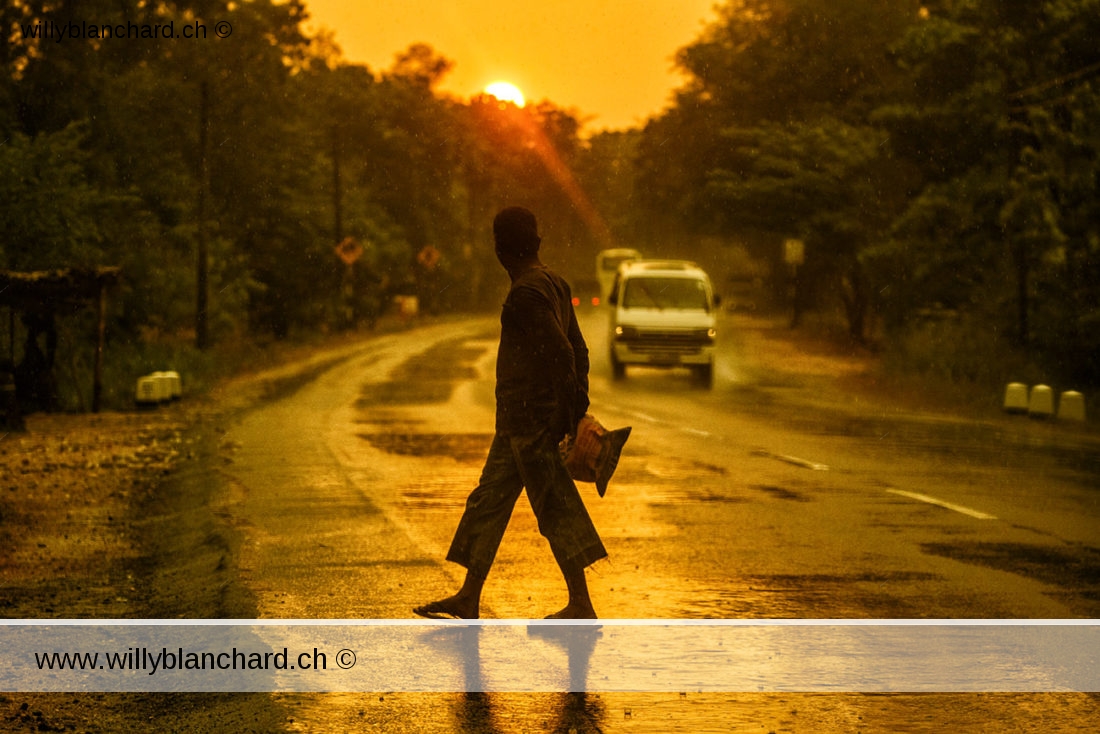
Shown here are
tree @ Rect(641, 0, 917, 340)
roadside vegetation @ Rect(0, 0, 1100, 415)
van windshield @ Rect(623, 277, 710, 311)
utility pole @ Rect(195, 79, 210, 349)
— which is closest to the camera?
roadside vegetation @ Rect(0, 0, 1100, 415)

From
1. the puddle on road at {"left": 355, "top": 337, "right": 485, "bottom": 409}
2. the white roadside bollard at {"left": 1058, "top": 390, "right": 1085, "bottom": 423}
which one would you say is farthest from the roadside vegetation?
the puddle on road at {"left": 355, "top": 337, "right": 485, "bottom": 409}

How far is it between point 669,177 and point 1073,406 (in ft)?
139

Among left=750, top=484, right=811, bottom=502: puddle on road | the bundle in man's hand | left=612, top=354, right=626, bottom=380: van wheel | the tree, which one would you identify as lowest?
left=612, top=354, right=626, bottom=380: van wheel

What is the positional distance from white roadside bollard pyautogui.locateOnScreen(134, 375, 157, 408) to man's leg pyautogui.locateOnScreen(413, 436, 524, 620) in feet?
58.1

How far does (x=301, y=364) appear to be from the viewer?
38.0 meters

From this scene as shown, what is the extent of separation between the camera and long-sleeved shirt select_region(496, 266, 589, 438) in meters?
6.95

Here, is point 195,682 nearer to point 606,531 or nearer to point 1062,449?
point 606,531

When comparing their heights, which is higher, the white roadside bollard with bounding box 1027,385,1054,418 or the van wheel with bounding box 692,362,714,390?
the white roadside bollard with bounding box 1027,385,1054,418

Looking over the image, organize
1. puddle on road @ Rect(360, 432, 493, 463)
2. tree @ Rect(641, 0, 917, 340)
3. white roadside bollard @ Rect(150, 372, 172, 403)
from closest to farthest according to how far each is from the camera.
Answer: puddle on road @ Rect(360, 432, 493, 463)
white roadside bollard @ Rect(150, 372, 172, 403)
tree @ Rect(641, 0, 917, 340)

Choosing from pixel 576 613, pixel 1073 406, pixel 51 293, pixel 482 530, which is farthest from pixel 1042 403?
pixel 482 530

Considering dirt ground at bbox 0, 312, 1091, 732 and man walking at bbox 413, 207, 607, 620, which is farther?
man walking at bbox 413, 207, 607, 620

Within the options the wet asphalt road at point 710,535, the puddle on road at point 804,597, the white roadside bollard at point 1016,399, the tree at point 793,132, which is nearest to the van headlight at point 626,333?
the wet asphalt road at point 710,535

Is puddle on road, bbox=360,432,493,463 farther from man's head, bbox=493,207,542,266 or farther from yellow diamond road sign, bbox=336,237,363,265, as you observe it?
yellow diamond road sign, bbox=336,237,363,265

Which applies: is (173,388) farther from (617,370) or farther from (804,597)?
(804,597)
